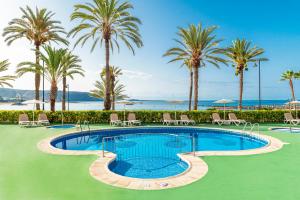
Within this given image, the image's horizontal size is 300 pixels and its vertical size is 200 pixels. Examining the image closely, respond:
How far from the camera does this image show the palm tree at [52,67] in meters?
23.7

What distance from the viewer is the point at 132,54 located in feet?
83.2

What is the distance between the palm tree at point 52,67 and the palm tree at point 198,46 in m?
12.8

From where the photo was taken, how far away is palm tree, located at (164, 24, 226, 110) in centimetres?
2542

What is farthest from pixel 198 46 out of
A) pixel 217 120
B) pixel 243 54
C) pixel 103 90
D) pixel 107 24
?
pixel 103 90

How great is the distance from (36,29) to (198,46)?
715 inches

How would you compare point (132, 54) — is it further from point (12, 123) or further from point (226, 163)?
point (226, 163)

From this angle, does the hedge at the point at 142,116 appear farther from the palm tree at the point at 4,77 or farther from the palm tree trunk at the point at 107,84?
the palm tree at the point at 4,77

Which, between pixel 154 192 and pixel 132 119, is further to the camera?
pixel 132 119

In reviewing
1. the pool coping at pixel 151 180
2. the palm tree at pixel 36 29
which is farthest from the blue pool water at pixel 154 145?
the palm tree at pixel 36 29

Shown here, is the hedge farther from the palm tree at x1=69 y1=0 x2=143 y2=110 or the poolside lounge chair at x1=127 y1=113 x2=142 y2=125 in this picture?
the palm tree at x1=69 y1=0 x2=143 y2=110

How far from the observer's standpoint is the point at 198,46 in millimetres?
25719

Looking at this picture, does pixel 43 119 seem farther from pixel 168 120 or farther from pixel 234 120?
pixel 234 120

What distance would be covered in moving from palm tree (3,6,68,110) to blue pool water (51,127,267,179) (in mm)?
14463

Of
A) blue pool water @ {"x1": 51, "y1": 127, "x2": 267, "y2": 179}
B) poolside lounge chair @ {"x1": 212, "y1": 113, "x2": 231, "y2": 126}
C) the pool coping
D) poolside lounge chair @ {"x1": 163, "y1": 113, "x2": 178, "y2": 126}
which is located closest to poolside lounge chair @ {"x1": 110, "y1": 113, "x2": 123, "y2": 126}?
blue pool water @ {"x1": 51, "y1": 127, "x2": 267, "y2": 179}
